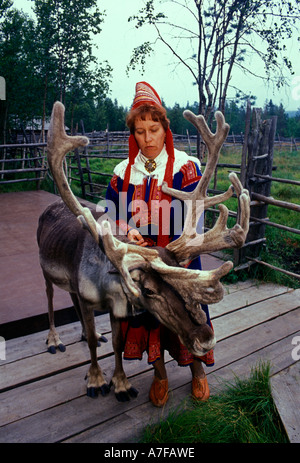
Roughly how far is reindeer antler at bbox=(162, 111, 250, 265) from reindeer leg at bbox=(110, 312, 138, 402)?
0.58 metres

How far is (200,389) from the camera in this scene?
2180 mm

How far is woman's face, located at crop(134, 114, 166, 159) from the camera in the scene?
78.6 inches

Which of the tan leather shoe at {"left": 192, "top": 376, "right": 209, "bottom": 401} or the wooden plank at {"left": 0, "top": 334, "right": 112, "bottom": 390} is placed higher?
the tan leather shoe at {"left": 192, "top": 376, "right": 209, "bottom": 401}

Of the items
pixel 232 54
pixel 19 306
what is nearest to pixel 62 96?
pixel 232 54

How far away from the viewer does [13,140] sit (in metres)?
16.2

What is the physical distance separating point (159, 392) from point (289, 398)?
0.71m

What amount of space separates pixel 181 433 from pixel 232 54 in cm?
591

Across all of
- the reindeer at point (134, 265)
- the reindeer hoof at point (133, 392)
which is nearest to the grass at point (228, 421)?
the reindeer hoof at point (133, 392)

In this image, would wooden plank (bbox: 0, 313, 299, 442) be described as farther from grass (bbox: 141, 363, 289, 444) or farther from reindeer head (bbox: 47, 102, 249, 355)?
reindeer head (bbox: 47, 102, 249, 355)

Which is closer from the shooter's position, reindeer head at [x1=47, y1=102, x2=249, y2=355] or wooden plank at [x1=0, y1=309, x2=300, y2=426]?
reindeer head at [x1=47, y1=102, x2=249, y2=355]

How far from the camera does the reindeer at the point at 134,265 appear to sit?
5.39ft

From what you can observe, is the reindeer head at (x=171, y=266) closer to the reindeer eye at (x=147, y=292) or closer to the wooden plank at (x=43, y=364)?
the reindeer eye at (x=147, y=292)

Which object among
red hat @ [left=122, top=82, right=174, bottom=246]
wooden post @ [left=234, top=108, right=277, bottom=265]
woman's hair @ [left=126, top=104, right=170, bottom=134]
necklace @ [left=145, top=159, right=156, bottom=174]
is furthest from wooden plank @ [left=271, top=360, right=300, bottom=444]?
wooden post @ [left=234, top=108, right=277, bottom=265]

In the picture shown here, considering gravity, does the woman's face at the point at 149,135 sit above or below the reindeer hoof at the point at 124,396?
above
